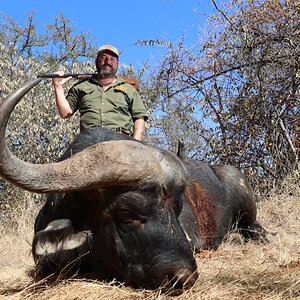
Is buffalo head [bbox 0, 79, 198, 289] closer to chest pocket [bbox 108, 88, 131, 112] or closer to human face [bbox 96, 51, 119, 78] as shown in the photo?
chest pocket [bbox 108, 88, 131, 112]

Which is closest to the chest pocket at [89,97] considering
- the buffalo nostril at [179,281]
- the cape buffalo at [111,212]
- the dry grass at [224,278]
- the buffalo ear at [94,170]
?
the cape buffalo at [111,212]

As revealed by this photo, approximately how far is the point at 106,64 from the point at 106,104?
22.8 inches

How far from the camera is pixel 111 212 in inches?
129

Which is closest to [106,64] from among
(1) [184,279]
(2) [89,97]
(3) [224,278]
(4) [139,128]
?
(2) [89,97]

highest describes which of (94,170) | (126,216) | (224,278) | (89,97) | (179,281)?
(89,97)

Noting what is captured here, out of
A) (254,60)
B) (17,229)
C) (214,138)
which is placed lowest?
(17,229)

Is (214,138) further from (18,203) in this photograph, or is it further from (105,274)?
(105,274)

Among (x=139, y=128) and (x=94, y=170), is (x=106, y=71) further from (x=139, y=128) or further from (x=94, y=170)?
(x=94, y=170)

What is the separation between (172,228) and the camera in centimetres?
322

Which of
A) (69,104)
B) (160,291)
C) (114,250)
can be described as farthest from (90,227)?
(69,104)

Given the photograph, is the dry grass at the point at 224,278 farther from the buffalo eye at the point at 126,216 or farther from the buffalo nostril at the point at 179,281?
the buffalo eye at the point at 126,216

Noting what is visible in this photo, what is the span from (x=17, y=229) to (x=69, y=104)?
3631 millimetres

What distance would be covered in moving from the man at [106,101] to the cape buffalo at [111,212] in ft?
5.05

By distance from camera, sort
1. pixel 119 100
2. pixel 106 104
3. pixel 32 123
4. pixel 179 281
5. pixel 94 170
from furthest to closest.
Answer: pixel 32 123
pixel 119 100
pixel 106 104
pixel 94 170
pixel 179 281
